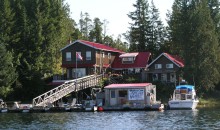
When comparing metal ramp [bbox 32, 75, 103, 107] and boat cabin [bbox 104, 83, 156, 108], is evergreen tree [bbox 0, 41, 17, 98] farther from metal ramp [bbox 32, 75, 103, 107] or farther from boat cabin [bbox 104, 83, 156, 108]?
boat cabin [bbox 104, 83, 156, 108]

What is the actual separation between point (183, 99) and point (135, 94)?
6.97 meters

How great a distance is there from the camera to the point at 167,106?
6075 centimetres

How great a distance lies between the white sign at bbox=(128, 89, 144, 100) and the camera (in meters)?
60.9

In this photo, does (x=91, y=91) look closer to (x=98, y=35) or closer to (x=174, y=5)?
(x=174, y=5)

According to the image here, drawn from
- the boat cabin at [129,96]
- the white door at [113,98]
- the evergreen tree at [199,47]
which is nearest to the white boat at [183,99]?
the boat cabin at [129,96]

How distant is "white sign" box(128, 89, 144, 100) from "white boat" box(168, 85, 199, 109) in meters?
4.01

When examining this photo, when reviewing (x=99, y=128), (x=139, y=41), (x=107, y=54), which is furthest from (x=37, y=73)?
(x=99, y=128)

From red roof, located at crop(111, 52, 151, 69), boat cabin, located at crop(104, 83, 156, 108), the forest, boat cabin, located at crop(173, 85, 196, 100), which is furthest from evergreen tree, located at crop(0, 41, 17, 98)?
boat cabin, located at crop(173, 85, 196, 100)

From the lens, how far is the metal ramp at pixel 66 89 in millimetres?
61469

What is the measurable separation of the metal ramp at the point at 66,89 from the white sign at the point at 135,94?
942 centimetres

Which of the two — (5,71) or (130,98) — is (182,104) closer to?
(130,98)

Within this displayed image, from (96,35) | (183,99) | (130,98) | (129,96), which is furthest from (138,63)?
(96,35)

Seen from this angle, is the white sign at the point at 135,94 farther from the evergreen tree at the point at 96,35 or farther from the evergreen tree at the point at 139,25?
the evergreen tree at the point at 96,35

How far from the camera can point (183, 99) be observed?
204 ft
